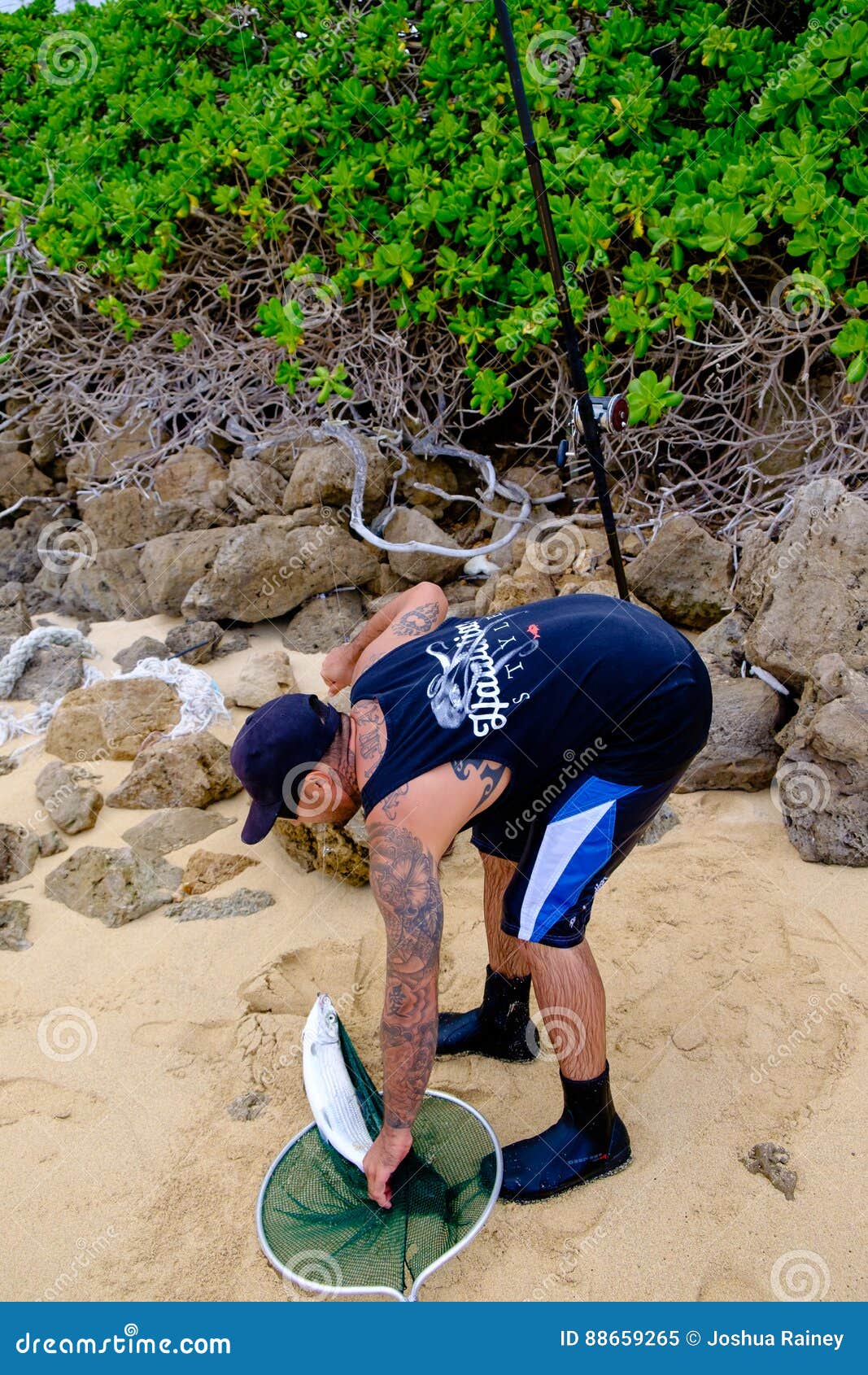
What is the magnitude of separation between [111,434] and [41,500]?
25.9 inches

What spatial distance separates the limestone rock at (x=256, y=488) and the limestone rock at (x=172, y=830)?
1908 mm

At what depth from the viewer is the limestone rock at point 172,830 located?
3404 mm

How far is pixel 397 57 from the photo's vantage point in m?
4.66

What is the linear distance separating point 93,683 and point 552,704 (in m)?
2.94

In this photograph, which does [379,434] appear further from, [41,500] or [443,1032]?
[443,1032]

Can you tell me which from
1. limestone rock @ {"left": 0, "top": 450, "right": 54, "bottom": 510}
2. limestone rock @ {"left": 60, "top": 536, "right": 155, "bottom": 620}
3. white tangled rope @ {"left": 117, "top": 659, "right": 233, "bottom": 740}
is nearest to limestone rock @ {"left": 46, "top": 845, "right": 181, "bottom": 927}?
white tangled rope @ {"left": 117, "top": 659, "right": 233, "bottom": 740}

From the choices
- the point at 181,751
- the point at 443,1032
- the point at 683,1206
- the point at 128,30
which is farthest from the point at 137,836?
the point at 128,30

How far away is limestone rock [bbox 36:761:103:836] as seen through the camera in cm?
347

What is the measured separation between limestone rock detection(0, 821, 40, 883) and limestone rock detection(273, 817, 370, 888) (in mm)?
949

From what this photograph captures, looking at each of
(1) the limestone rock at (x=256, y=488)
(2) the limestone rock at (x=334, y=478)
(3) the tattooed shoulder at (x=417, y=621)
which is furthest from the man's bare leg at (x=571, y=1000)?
(1) the limestone rock at (x=256, y=488)

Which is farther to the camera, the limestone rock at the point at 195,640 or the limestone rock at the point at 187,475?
the limestone rock at the point at 187,475

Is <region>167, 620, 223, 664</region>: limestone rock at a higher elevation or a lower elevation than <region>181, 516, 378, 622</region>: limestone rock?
lower

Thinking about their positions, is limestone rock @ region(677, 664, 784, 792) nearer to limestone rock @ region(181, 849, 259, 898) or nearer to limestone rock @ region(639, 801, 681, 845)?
limestone rock @ region(639, 801, 681, 845)

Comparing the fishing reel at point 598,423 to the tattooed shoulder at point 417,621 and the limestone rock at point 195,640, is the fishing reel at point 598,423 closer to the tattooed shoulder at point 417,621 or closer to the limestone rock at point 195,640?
the tattooed shoulder at point 417,621
